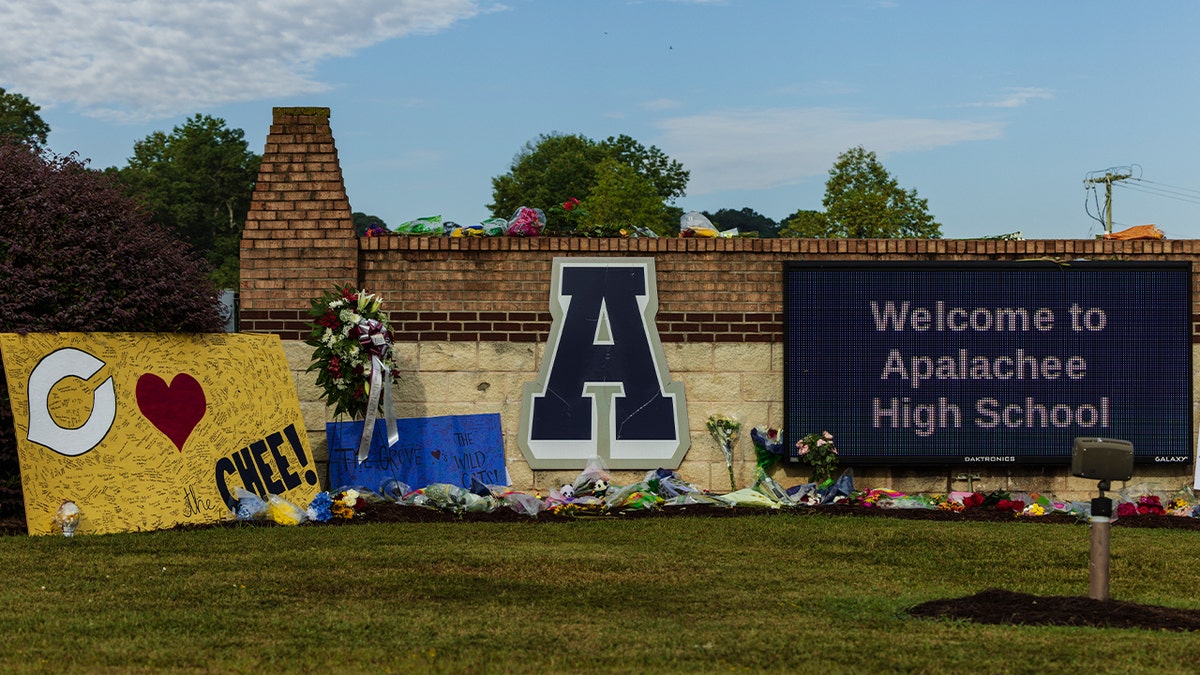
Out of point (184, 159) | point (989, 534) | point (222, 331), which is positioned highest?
point (184, 159)

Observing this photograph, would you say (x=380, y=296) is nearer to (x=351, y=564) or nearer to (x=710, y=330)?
(x=710, y=330)

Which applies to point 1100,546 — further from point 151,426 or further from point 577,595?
point 151,426

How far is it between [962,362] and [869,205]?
43277 millimetres

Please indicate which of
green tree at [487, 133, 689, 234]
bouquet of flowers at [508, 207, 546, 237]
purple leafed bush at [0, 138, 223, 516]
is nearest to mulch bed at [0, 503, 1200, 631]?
purple leafed bush at [0, 138, 223, 516]

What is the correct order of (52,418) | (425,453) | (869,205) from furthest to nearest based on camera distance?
1. (869,205)
2. (425,453)
3. (52,418)

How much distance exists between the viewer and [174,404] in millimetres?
13703

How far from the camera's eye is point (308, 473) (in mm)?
14555

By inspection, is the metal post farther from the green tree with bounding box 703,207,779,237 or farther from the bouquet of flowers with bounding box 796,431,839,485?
Result: the green tree with bounding box 703,207,779,237

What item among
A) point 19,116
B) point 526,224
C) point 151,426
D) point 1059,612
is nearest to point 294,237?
point 526,224

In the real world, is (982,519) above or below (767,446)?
below

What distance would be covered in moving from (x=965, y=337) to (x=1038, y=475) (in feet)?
5.82

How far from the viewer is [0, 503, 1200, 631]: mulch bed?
8.67 metres

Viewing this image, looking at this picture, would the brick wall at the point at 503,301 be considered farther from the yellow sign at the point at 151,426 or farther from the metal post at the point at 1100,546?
the metal post at the point at 1100,546

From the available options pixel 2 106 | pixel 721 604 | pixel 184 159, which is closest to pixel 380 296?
pixel 721 604
